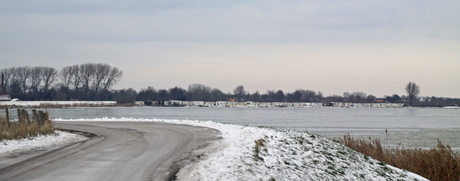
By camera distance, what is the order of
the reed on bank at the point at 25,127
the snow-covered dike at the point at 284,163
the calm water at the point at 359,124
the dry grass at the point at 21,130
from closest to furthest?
the snow-covered dike at the point at 284,163, the dry grass at the point at 21,130, the reed on bank at the point at 25,127, the calm water at the point at 359,124

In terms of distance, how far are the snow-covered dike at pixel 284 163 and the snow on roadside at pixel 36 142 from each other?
6.08 meters

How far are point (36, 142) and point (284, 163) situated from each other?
980cm

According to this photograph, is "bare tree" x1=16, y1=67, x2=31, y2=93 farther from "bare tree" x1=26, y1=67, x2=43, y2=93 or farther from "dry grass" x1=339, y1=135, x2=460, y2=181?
"dry grass" x1=339, y1=135, x2=460, y2=181

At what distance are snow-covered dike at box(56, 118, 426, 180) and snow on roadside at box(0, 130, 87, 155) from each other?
6.08 metres

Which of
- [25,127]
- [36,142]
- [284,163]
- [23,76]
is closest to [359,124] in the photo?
[25,127]

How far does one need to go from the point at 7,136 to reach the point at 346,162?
1260cm

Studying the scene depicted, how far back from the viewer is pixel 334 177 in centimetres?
1498

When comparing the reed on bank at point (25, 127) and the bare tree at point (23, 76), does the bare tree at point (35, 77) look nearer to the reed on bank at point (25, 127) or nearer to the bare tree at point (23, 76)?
the bare tree at point (23, 76)

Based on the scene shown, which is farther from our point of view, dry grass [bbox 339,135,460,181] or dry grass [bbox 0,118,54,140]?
dry grass [bbox 0,118,54,140]

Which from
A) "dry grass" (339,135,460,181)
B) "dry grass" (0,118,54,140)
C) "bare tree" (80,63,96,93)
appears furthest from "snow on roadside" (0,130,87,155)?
"bare tree" (80,63,96,93)

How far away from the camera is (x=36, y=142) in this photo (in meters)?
18.2

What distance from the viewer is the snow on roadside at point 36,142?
1601 cm

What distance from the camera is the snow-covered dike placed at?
1175 cm

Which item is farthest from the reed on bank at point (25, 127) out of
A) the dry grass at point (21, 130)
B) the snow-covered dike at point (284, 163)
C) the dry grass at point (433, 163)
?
the dry grass at point (433, 163)
